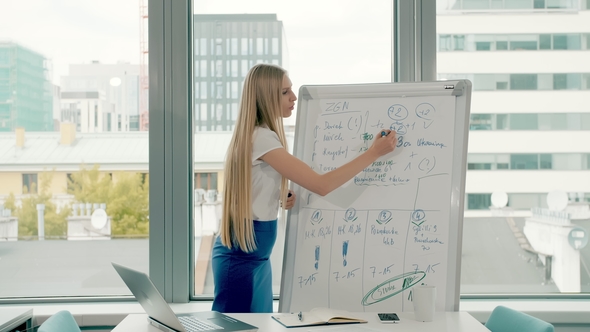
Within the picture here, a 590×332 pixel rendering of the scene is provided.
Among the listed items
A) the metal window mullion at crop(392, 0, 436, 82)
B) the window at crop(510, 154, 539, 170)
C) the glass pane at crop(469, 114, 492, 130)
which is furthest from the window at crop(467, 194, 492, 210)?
the metal window mullion at crop(392, 0, 436, 82)

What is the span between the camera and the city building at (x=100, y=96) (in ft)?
10.0

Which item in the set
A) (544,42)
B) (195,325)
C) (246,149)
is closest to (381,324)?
(195,325)

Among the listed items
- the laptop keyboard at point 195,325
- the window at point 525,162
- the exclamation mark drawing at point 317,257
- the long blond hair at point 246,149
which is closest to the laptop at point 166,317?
the laptop keyboard at point 195,325

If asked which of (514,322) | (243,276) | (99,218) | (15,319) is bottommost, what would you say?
(15,319)

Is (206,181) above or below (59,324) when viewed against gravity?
above

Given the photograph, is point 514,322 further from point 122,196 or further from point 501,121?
point 122,196

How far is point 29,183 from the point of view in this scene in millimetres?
3059

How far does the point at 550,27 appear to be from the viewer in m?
3.02

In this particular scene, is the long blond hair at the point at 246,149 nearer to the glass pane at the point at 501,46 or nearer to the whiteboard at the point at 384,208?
Result: the whiteboard at the point at 384,208

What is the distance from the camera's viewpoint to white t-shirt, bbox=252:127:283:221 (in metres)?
2.16

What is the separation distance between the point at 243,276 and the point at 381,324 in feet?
2.01

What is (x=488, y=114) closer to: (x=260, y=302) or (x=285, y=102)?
(x=285, y=102)

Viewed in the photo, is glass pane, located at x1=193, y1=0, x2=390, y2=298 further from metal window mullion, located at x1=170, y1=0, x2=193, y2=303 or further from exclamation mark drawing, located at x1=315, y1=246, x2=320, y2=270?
exclamation mark drawing, located at x1=315, y1=246, x2=320, y2=270

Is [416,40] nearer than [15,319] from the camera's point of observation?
No
